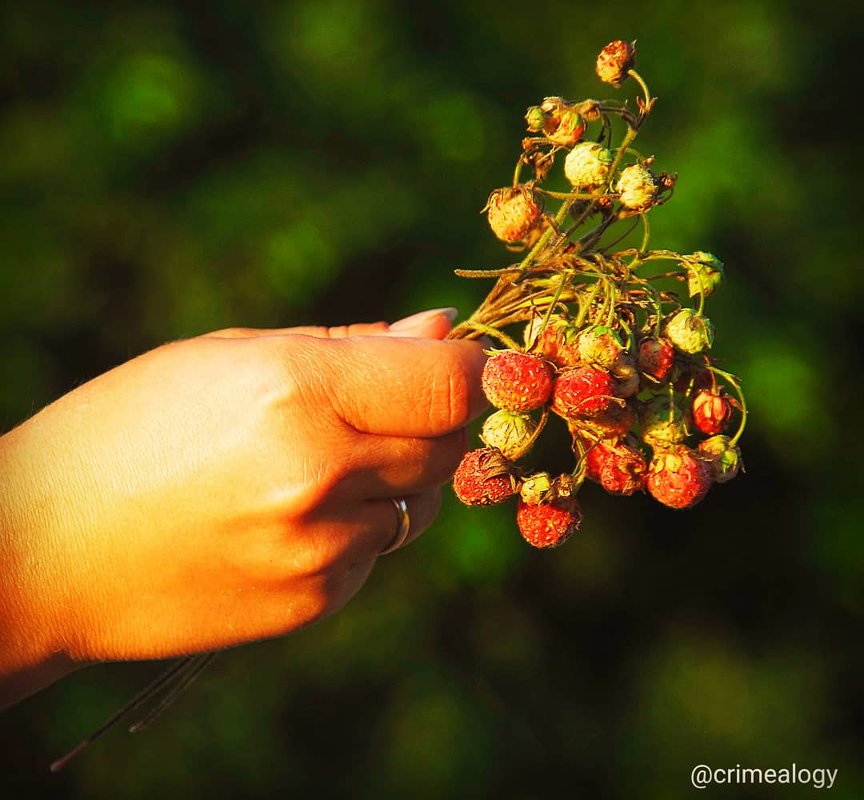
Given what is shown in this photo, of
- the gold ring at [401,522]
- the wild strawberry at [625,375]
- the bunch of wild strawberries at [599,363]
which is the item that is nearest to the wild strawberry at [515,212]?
the bunch of wild strawberries at [599,363]

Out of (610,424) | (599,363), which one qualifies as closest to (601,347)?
(599,363)

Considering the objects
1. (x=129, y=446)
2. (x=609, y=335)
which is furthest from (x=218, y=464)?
(x=609, y=335)

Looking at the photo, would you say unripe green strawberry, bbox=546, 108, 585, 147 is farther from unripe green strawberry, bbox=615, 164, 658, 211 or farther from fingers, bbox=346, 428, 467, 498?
fingers, bbox=346, 428, 467, 498

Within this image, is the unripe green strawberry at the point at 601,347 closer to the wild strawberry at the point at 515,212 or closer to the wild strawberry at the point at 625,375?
the wild strawberry at the point at 625,375

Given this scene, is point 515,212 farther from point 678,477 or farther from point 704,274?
point 678,477

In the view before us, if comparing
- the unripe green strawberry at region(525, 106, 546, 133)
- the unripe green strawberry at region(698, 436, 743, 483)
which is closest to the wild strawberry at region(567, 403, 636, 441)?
the unripe green strawberry at region(698, 436, 743, 483)

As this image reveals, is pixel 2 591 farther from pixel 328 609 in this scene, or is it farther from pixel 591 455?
pixel 591 455
